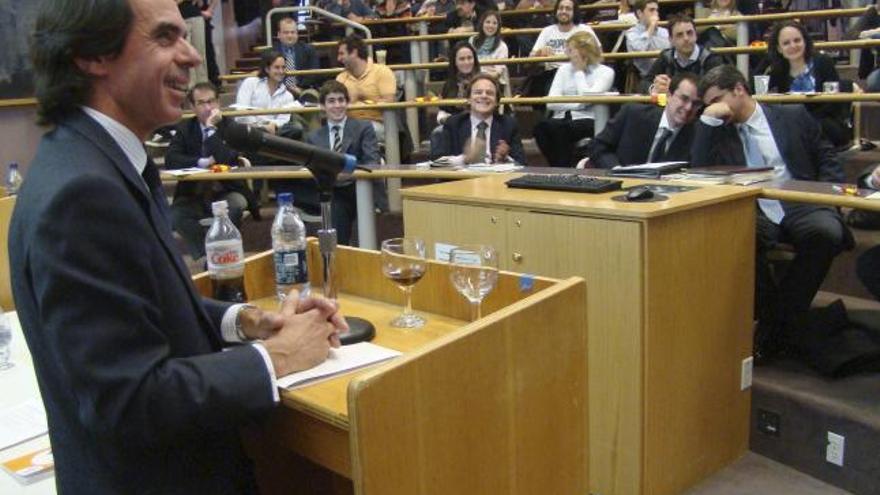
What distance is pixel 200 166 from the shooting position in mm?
4867

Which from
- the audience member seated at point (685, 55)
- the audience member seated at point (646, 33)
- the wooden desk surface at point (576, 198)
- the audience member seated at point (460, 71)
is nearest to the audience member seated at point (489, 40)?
the audience member seated at point (460, 71)

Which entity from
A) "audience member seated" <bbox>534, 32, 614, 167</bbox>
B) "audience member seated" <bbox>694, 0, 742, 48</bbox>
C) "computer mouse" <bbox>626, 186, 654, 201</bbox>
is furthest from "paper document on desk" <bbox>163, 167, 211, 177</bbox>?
"audience member seated" <bbox>694, 0, 742, 48</bbox>

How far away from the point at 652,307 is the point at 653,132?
5.45 feet

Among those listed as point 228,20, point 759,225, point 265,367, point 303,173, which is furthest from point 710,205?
point 228,20

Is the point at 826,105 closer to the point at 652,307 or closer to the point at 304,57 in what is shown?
the point at 652,307

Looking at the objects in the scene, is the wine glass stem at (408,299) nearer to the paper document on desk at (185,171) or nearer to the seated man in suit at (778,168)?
the seated man in suit at (778,168)

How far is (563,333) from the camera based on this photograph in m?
1.47

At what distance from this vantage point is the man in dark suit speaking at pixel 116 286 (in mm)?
1014

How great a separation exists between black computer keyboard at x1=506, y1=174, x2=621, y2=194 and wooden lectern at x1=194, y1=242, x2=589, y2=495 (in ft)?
3.46

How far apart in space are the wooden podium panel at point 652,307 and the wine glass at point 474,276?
0.77 m

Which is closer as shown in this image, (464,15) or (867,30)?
(867,30)

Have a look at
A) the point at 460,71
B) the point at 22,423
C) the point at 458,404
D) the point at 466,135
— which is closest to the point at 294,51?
the point at 460,71

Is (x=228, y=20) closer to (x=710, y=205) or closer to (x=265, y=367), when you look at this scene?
(x=710, y=205)

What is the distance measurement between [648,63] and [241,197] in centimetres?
288
